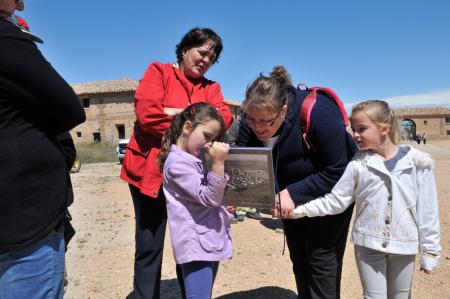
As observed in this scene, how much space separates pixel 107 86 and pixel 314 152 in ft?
147

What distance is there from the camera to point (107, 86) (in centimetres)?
4453

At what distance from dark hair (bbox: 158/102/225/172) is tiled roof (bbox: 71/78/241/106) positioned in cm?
4109

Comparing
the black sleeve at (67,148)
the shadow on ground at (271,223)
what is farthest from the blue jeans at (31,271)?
the shadow on ground at (271,223)

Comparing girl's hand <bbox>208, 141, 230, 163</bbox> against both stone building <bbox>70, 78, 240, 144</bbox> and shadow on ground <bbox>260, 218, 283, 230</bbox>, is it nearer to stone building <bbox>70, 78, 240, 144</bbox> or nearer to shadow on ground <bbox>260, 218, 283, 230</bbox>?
shadow on ground <bbox>260, 218, 283, 230</bbox>

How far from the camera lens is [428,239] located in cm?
226

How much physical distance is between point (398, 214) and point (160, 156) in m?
1.40

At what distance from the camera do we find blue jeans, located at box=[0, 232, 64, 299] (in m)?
1.49

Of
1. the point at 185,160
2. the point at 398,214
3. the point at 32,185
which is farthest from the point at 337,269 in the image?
the point at 32,185

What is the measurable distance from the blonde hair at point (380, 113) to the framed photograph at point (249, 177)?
693 mm

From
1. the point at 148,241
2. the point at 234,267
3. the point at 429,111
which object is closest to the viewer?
the point at 148,241

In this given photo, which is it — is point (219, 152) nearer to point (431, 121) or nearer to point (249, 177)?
point (249, 177)

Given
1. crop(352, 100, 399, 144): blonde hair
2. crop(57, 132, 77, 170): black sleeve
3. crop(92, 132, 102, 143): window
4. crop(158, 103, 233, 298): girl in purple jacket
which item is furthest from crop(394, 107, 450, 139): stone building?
crop(57, 132, 77, 170): black sleeve

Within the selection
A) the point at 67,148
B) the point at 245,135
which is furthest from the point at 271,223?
the point at 67,148

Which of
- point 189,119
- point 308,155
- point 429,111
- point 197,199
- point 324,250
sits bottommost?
point 324,250
